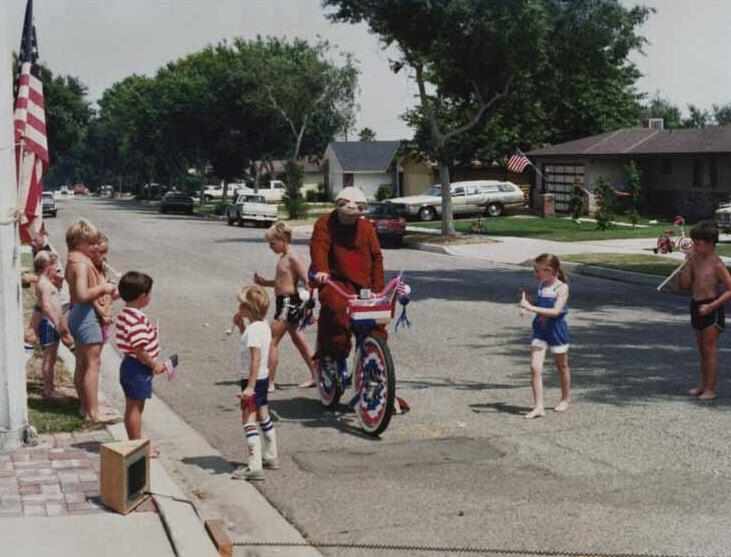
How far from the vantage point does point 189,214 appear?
70562mm

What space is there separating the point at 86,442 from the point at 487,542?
3554mm

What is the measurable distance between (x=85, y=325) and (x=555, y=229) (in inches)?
1323

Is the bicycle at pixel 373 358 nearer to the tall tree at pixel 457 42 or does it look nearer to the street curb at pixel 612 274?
the street curb at pixel 612 274

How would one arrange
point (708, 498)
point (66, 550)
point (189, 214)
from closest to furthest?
point (66, 550), point (708, 498), point (189, 214)

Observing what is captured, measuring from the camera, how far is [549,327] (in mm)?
9828

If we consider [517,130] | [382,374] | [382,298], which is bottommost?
[382,374]

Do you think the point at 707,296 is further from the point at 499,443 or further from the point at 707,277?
the point at 499,443

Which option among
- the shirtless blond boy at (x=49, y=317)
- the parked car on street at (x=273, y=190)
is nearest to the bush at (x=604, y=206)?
the shirtless blond boy at (x=49, y=317)

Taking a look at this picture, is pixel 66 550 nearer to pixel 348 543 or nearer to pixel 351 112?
pixel 348 543

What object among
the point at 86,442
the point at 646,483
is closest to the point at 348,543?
the point at 646,483

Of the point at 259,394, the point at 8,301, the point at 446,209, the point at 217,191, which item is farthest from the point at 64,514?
the point at 217,191

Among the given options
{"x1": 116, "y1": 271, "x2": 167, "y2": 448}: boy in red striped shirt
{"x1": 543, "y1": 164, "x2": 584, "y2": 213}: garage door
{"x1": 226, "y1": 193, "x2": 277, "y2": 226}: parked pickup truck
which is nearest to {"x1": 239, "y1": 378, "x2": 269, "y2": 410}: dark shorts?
{"x1": 116, "y1": 271, "x2": 167, "y2": 448}: boy in red striped shirt

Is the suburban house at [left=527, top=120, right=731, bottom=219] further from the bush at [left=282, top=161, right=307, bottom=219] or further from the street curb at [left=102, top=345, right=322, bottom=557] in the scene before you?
the street curb at [left=102, top=345, right=322, bottom=557]

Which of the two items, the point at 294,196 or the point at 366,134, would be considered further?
the point at 366,134
